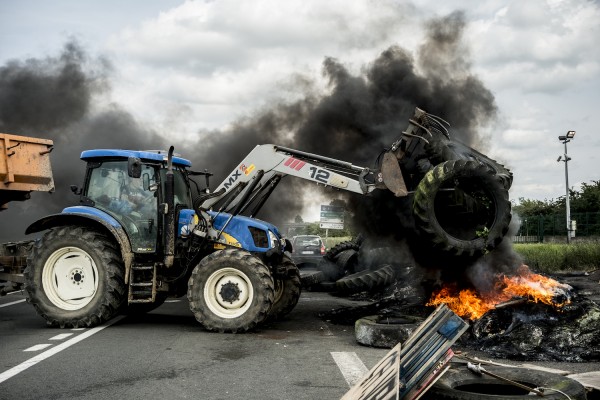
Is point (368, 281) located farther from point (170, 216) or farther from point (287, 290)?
point (170, 216)

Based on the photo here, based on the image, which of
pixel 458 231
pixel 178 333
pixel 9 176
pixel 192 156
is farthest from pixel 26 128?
pixel 458 231

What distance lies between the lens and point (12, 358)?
8.05 metres

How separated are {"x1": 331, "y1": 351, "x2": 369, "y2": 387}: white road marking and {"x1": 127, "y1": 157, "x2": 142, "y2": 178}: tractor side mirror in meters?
4.10

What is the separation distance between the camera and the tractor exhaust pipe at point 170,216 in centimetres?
1092

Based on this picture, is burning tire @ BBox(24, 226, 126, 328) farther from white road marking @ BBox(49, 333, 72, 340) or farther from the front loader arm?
the front loader arm

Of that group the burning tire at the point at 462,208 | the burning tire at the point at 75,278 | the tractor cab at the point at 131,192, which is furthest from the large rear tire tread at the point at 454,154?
the burning tire at the point at 75,278

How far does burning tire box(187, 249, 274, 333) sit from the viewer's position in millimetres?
10242

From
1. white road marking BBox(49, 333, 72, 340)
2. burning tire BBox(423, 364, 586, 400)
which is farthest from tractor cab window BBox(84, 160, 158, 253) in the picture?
burning tire BBox(423, 364, 586, 400)

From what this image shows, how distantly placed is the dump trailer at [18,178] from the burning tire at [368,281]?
6.69 m

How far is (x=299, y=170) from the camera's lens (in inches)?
462

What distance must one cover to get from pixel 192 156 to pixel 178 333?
12799mm

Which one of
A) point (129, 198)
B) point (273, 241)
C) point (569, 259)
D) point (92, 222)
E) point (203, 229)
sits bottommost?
point (569, 259)

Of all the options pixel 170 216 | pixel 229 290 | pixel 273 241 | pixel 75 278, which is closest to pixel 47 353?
pixel 75 278

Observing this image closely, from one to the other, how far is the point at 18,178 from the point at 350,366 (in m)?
6.83
